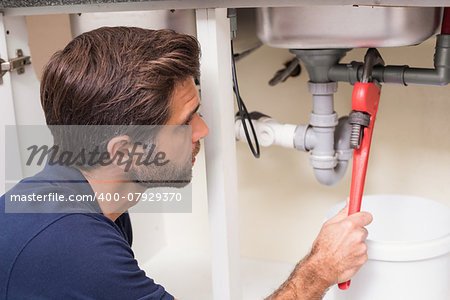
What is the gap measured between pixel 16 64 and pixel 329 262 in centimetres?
67

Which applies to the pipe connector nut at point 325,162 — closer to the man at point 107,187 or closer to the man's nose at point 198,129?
the man at point 107,187

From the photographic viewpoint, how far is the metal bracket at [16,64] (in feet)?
3.30

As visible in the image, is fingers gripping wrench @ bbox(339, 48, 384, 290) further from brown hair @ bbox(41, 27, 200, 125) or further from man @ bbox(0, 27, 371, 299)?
brown hair @ bbox(41, 27, 200, 125)

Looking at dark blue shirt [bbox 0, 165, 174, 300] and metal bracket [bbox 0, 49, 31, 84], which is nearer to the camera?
dark blue shirt [bbox 0, 165, 174, 300]

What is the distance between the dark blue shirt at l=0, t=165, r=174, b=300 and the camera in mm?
695

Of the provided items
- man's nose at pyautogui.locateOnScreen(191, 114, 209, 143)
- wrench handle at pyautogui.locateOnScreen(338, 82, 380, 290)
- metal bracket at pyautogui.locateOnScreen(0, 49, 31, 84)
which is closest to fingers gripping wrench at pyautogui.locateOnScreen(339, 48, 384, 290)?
wrench handle at pyautogui.locateOnScreen(338, 82, 380, 290)

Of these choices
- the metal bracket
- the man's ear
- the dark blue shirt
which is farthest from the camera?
the metal bracket

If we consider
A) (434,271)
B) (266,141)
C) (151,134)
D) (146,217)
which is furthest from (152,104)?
(146,217)

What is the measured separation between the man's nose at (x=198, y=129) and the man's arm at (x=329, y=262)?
245 mm

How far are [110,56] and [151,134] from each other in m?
0.13

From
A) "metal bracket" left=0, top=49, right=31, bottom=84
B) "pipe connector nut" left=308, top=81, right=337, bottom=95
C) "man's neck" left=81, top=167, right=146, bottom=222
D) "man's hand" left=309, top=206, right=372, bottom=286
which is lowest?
"man's hand" left=309, top=206, right=372, bottom=286

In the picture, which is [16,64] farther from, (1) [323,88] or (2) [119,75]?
(1) [323,88]

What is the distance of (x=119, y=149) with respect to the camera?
0.83 m

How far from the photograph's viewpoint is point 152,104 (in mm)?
796
